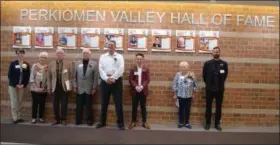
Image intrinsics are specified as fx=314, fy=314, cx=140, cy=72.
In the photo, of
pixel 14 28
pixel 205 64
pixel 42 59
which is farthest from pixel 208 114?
pixel 14 28

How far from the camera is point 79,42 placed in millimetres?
7656

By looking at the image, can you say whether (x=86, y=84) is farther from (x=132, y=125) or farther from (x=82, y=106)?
(x=132, y=125)

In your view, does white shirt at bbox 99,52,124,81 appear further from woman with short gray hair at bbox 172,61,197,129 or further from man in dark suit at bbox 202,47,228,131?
man in dark suit at bbox 202,47,228,131

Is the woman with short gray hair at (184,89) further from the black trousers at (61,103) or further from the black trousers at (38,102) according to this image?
the black trousers at (38,102)

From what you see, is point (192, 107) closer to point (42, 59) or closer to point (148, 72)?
point (148, 72)

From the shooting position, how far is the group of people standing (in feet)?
23.3

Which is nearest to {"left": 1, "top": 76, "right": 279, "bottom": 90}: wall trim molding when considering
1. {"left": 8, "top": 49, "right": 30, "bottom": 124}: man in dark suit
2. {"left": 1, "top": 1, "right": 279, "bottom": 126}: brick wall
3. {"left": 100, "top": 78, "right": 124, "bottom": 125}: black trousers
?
{"left": 1, "top": 1, "right": 279, "bottom": 126}: brick wall

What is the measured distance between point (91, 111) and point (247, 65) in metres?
3.93

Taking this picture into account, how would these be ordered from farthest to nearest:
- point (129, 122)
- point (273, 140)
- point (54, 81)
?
point (129, 122)
point (54, 81)
point (273, 140)

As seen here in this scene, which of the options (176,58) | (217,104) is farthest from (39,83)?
(217,104)

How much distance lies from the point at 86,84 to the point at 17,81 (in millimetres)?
1612

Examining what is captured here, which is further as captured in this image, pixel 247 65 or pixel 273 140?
pixel 247 65

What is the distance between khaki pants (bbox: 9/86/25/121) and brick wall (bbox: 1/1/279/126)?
2.24ft

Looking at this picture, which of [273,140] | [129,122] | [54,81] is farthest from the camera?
[129,122]
